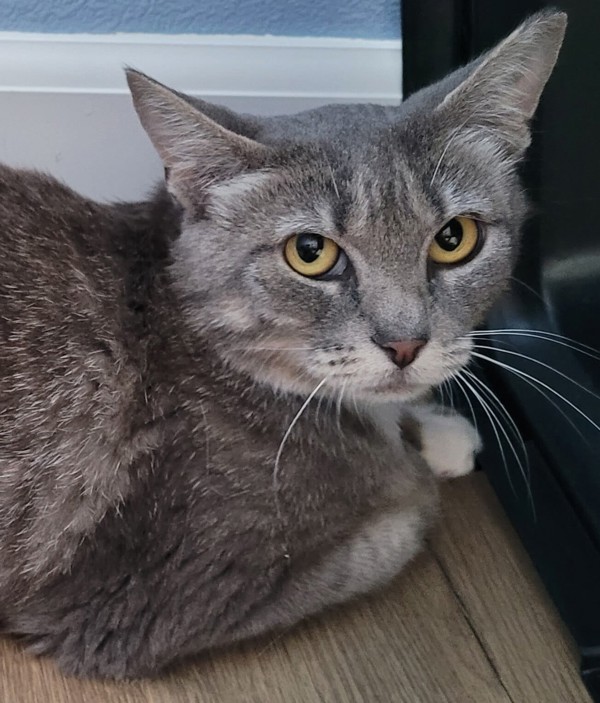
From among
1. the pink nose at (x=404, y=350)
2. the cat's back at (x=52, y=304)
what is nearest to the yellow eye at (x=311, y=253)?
the pink nose at (x=404, y=350)

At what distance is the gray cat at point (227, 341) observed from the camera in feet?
3.05

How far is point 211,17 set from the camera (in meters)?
1.46

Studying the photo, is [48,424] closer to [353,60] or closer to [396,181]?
[396,181]

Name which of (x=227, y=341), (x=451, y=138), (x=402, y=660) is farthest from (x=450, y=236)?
(x=402, y=660)

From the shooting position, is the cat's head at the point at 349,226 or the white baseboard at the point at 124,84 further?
the white baseboard at the point at 124,84

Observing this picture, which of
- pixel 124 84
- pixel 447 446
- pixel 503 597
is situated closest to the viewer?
pixel 503 597

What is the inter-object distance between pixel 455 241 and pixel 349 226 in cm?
14

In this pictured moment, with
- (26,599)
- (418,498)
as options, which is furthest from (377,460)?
(26,599)

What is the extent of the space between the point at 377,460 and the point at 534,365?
1.19ft

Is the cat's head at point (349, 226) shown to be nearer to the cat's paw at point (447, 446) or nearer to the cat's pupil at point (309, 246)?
the cat's pupil at point (309, 246)

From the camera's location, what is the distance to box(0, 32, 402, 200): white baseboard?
4.72 feet

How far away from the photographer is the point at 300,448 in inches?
40.7

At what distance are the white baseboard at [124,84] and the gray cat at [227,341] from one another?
467 millimetres

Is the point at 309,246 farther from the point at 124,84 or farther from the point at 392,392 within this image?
the point at 124,84
